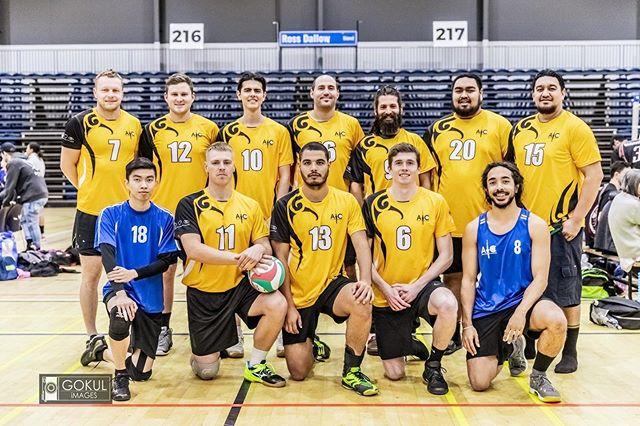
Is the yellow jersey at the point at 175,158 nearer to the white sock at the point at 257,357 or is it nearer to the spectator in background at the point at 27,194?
the white sock at the point at 257,357

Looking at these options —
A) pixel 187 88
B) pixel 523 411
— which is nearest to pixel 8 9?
pixel 187 88

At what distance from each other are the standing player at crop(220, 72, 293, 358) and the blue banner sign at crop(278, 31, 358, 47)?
11.9m

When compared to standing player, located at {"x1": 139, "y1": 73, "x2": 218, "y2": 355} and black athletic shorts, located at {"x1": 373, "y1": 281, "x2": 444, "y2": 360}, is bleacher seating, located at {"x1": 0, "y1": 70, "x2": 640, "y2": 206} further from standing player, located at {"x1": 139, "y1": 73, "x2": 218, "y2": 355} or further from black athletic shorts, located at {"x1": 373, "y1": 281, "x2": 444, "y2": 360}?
black athletic shorts, located at {"x1": 373, "y1": 281, "x2": 444, "y2": 360}

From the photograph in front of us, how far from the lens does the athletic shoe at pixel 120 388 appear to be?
3.91m

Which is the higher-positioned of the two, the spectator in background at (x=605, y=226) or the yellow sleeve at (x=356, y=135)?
the yellow sleeve at (x=356, y=135)

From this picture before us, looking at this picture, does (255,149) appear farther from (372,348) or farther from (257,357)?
(372,348)

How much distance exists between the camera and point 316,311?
14.1 feet

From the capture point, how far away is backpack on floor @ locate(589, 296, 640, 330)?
5730 millimetres

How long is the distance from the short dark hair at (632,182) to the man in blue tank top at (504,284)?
9.10 feet

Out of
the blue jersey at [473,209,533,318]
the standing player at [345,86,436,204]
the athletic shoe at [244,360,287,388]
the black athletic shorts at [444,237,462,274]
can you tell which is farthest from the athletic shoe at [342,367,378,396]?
the standing player at [345,86,436,204]

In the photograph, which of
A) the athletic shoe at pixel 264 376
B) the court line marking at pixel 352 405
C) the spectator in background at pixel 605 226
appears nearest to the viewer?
the court line marking at pixel 352 405

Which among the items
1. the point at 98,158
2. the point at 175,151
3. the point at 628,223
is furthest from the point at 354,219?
the point at 628,223

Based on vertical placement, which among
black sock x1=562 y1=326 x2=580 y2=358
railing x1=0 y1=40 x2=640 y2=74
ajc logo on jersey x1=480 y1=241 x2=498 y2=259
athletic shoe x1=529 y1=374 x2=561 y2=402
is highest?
railing x1=0 y1=40 x2=640 y2=74

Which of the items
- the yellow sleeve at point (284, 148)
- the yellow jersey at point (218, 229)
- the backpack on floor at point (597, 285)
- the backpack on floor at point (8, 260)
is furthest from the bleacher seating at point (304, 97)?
the yellow jersey at point (218, 229)
